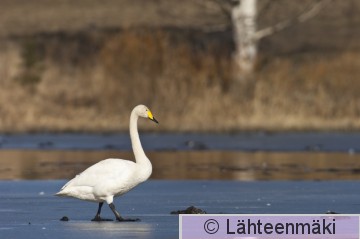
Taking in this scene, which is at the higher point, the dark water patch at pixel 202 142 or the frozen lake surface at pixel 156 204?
the dark water patch at pixel 202 142

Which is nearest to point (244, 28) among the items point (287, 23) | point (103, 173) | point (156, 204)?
point (287, 23)

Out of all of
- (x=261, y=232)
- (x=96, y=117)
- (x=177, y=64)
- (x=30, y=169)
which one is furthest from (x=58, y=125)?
(x=261, y=232)

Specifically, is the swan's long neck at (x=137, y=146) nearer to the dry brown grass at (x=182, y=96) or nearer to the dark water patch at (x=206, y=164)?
the dark water patch at (x=206, y=164)

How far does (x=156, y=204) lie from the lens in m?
15.8

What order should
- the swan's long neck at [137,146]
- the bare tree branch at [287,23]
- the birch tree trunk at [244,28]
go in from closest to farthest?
the swan's long neck at [137,146], the birch tree trunk at [244,28], the bare tree branch at [287,23]

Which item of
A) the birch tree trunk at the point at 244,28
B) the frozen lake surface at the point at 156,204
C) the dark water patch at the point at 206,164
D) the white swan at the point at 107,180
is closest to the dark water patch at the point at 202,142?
the dark water patch at the point at 206,164

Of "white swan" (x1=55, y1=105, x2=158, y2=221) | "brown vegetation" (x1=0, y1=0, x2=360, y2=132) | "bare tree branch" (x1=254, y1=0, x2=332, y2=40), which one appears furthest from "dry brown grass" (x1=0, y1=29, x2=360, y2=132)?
"white swan" (x1=55, y1=105, x2=158, y2=221)

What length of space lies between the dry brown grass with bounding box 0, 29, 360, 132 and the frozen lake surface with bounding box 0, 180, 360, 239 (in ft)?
35.3

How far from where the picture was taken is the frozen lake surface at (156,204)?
1327 cm

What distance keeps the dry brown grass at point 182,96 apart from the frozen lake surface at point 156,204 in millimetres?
10754

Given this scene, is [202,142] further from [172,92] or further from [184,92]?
[172,92]

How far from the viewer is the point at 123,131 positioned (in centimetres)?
3042

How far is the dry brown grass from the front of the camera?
98.4 ft

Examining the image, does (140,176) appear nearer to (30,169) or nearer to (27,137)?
(30,169)
